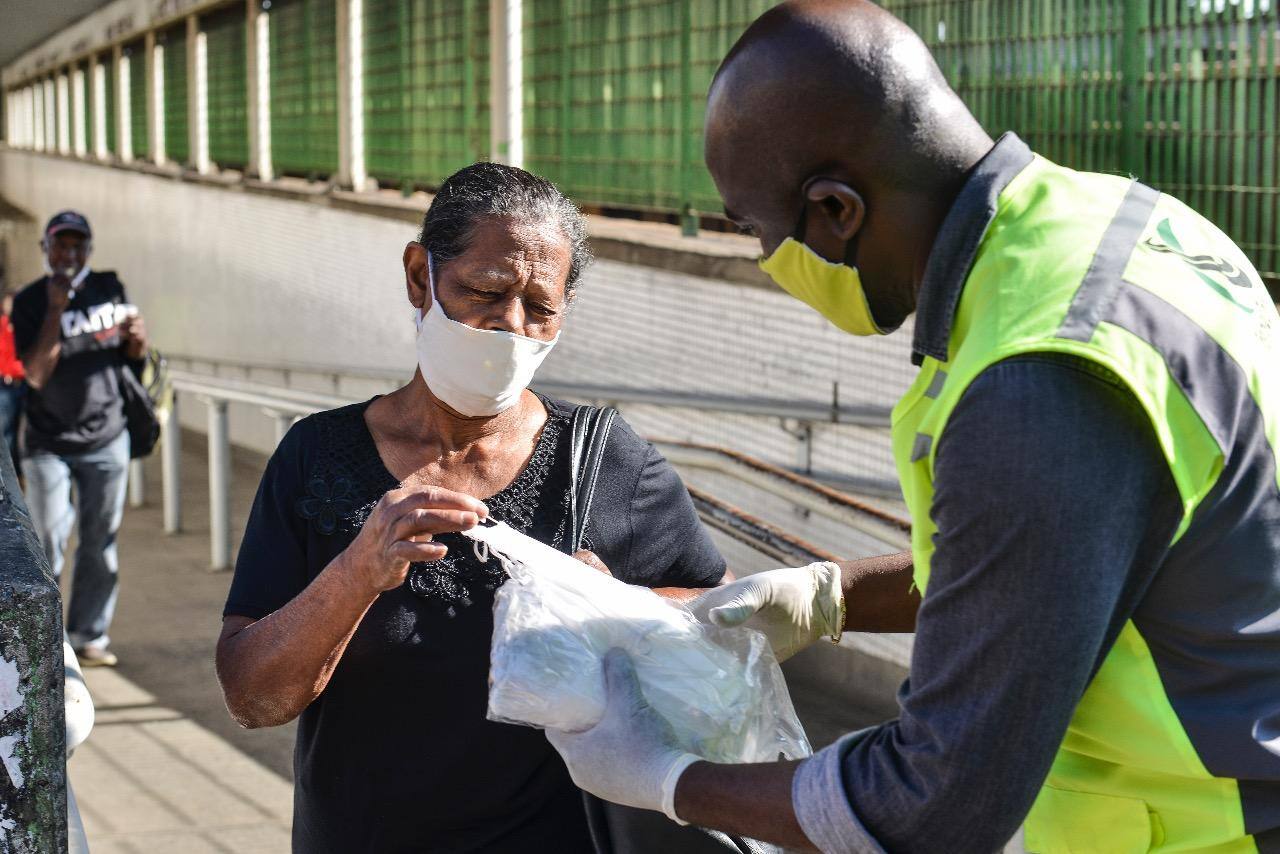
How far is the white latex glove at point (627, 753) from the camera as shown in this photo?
1479mm

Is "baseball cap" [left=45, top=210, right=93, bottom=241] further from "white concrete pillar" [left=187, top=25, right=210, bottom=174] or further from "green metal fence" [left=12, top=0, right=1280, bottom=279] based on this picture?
"white concrete pillar" [left=187, top=25, right=210, bottom=174]

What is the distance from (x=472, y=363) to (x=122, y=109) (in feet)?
71.2

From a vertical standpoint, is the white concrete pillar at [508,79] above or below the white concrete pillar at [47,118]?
below

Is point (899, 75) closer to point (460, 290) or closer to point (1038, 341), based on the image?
point (1038, 341)

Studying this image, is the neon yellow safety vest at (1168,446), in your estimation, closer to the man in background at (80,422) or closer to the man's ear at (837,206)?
the man's ear at (837,206)

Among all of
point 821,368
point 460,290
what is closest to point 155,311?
point 821,368

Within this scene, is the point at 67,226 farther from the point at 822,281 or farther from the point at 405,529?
the point at 822,281

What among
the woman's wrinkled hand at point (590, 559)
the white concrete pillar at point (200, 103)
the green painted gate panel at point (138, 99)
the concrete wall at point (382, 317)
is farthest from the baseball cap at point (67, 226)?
the green painted gate panel at point (138, 99)

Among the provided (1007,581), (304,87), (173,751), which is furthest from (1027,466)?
(304,87)

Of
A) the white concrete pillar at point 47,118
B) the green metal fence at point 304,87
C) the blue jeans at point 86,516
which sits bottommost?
the blue jeans at point 86,516

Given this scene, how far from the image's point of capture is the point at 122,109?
22.0m

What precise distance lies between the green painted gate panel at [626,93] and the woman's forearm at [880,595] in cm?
510

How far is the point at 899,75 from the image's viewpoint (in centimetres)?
130

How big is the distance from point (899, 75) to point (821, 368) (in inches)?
185
